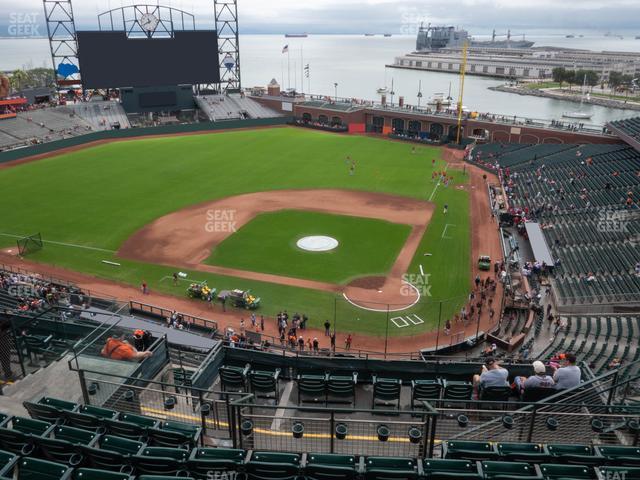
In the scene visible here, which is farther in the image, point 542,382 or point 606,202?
point 606,202

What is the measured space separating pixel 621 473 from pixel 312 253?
95.1ft

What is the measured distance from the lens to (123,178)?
56250 mm

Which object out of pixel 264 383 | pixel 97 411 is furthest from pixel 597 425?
pixel 97 411

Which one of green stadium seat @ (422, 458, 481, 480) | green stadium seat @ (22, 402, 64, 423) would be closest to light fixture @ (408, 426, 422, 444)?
green stadium seat @ (422, 458, 481, 480)

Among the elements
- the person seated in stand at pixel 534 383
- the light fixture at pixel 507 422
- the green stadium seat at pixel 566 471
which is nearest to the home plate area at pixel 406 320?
the person seated in stand at pixel 534 383

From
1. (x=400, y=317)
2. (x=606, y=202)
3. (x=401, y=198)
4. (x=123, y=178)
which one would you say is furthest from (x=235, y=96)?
(x=400, y=317)

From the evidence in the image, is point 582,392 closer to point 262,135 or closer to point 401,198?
point 401,198

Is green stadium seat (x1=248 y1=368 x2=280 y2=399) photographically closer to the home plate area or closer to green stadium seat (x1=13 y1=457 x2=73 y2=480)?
green stadium seat (x1=13 y1=457 x2=73 y2=480)

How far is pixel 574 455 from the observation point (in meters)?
9.88

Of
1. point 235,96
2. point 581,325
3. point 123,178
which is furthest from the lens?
point 235,96

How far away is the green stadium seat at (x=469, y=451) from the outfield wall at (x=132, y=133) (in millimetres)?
67446

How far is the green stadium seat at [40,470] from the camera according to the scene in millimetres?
8844

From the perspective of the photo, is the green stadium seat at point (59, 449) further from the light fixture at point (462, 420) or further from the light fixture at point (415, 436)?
the light fixture at point (462, 420)

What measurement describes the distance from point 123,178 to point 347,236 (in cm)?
2998
